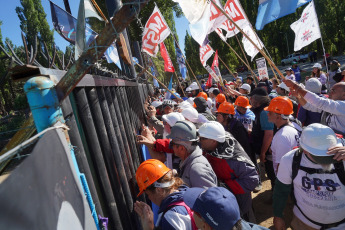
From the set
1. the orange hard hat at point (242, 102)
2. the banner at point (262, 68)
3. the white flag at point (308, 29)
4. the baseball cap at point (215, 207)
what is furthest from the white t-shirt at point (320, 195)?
the banner at point (262, 68)

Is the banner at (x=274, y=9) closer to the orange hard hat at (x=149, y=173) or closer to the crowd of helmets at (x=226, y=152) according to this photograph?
the crowd of helmets at (x=226, y=152)

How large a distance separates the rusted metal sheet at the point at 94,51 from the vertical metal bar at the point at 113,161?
2.58ft

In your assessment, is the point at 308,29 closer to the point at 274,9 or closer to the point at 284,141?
the point at 274,9

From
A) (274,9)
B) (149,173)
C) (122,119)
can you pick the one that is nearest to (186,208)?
(149,173)

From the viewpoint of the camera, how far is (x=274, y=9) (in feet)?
14.7

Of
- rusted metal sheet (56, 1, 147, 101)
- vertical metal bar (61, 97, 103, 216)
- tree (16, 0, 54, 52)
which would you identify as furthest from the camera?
tree (16, 0, 54, 52)

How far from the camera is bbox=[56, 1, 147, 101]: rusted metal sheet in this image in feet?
4.42

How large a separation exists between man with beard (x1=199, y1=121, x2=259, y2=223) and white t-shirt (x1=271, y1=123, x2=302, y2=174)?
597 mm

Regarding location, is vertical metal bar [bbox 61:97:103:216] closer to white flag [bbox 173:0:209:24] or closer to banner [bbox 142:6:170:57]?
white flag [bbox 173:0:209:24]

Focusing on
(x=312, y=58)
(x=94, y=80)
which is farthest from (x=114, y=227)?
(x=312, y=58)

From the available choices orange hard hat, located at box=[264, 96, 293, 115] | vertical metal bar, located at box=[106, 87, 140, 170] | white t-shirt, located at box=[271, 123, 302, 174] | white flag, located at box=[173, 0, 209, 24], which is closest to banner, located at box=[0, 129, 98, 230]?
vertical metal bar, located at box=[106, 87, 140, 170]

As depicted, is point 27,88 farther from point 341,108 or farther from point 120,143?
point 341,108

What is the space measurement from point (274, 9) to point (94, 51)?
4.21m

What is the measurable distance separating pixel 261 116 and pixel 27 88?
402 cm
